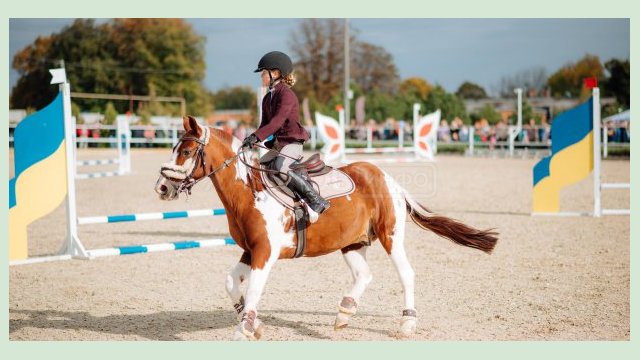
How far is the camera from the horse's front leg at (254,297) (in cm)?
462

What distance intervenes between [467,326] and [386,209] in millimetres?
1110

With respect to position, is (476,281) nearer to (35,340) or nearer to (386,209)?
(386,209)

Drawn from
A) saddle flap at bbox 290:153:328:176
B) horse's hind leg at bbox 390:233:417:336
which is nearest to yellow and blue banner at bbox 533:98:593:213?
horse's hind leg at bbox 390:233:417:336

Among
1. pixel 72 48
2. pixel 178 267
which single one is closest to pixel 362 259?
pixel 178 267

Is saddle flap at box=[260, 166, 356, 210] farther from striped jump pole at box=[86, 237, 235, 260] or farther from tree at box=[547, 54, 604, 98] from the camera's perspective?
tree at box=[547, 54, 604, 98]

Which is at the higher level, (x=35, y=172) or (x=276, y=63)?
(x=276, y=63)

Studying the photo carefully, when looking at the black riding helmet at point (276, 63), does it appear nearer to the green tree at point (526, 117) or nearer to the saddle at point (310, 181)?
the saddle at point (310, 181)

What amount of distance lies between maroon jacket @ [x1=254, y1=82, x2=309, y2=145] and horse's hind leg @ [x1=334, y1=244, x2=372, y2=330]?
3.63 ft

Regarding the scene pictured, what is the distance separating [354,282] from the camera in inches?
218

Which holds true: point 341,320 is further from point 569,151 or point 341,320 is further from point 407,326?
point 569,151

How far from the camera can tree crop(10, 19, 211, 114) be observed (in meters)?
51.2

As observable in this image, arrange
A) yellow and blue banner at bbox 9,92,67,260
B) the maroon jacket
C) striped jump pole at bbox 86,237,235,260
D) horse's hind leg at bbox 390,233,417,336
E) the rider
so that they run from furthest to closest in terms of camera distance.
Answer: yellow and blue banner at bbox 9,92,67,260 < striped jump pole at bbox 86,237,235,260 < horse's hind leg at bbox 390,233,417,336 < the rider < the maroon jacket

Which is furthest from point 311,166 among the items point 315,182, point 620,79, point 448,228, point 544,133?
point 620,79

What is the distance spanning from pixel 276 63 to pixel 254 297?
170 cm
